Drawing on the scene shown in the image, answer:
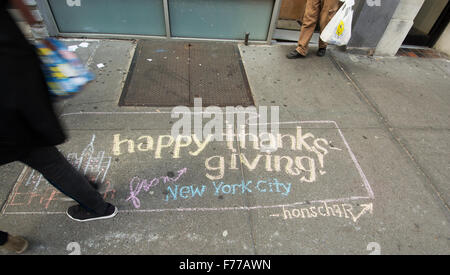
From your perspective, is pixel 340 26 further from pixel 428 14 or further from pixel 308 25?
pixel 428 14

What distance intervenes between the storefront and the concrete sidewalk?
1.16 m

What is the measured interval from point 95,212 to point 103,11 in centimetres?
364

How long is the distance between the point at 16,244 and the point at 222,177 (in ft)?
5.75

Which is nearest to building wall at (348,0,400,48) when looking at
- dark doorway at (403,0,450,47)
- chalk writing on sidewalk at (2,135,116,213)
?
dark doorway at (403,0,450,47)

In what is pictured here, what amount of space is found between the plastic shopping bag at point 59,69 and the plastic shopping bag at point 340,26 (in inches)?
145

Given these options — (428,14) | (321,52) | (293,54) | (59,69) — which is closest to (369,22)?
(321,52)

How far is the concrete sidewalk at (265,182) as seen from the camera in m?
2.14

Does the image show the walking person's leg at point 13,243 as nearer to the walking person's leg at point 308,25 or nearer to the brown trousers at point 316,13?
the walking person's leg at point 308,25

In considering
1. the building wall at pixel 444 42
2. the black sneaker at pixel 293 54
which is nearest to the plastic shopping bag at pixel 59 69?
the black sneaker at pixel 293 54

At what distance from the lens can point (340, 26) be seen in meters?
3.80

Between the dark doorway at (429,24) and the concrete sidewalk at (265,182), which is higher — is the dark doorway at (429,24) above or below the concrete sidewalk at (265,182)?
above

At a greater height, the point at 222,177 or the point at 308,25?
the point at 308,25

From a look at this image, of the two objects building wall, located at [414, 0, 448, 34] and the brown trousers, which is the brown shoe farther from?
building wall, located at [414, 0, 448, 34]
